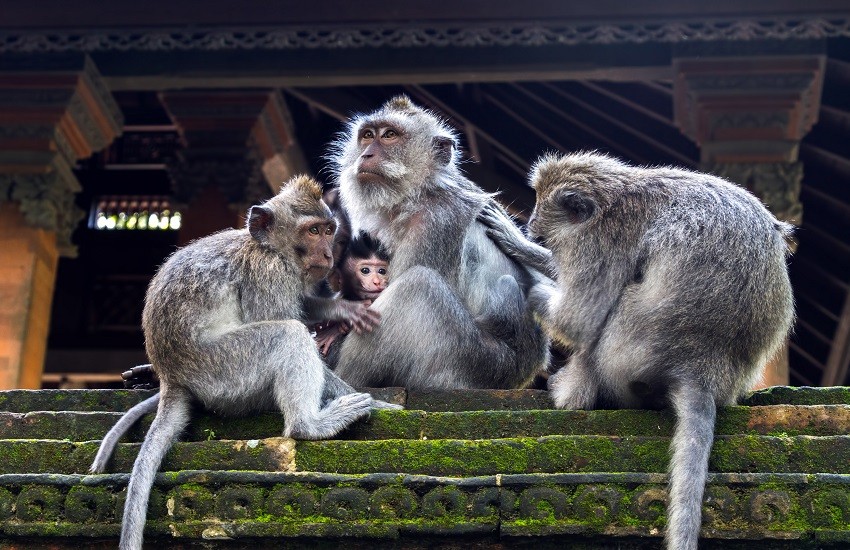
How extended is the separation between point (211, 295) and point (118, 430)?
708mm

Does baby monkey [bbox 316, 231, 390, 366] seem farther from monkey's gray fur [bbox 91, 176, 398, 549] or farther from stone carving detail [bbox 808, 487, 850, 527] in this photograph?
stone carving detail [bbox 808, 487, 850, 527]

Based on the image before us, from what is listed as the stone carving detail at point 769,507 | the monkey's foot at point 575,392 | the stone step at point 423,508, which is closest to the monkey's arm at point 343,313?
the monkey's foot at point 575,392

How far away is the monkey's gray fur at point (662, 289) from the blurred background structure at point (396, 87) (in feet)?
20.3

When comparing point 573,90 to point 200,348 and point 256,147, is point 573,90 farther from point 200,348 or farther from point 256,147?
point 200,348

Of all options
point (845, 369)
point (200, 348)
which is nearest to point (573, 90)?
point (845, 369)

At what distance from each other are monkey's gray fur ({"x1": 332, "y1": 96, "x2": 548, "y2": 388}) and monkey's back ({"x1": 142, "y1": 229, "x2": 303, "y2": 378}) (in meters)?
0.53

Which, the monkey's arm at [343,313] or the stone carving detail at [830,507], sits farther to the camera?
the monkey's arm at [343,313]

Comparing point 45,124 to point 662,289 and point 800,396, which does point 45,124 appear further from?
point 800,396

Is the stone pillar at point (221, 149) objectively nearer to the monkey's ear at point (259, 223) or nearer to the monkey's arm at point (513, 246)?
the monkey's arm at point (513, 246)

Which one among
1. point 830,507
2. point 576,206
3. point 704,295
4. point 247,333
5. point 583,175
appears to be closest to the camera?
point 830,507

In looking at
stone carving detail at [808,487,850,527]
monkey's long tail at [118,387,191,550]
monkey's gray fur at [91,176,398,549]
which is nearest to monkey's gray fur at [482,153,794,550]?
stone carving detail at [808,487,850,527]

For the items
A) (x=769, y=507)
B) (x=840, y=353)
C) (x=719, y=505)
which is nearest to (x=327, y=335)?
(x=719, y=505)

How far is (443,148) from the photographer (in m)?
7.26

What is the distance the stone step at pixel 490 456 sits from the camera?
5367 mm
